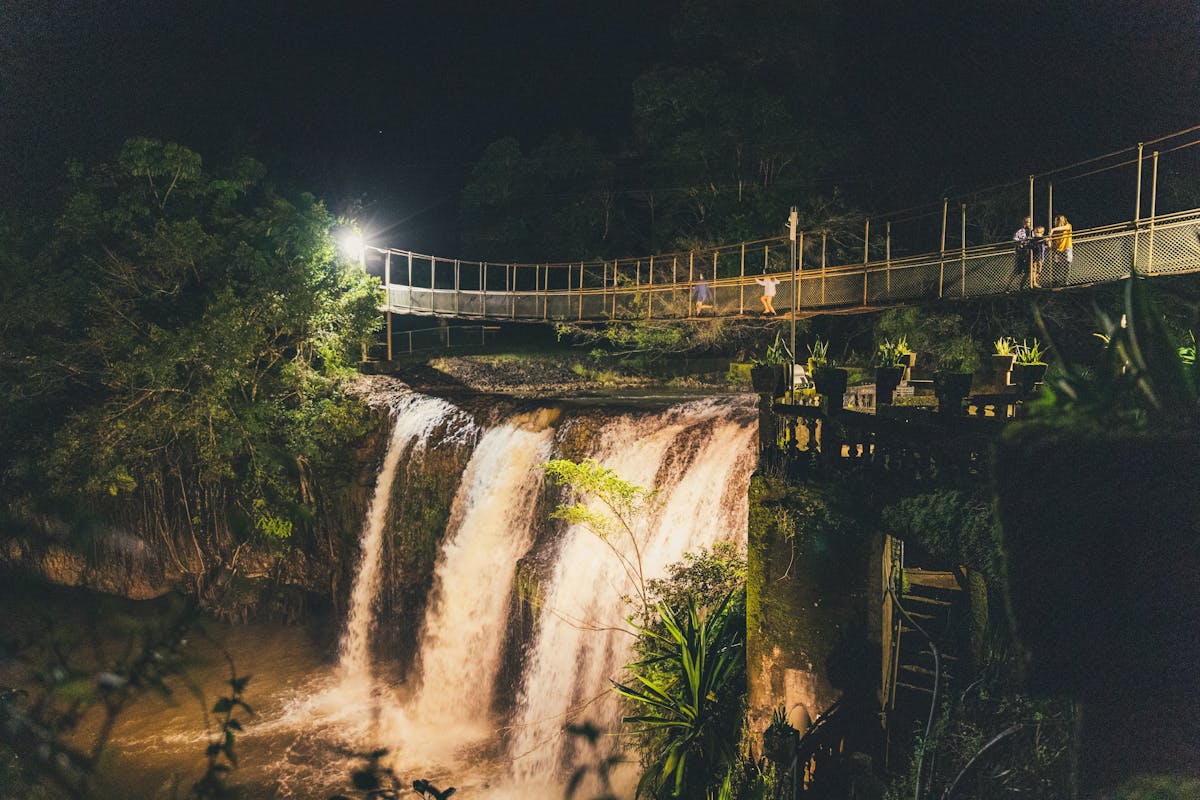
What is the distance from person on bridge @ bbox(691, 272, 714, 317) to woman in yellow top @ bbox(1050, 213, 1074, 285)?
302 inches

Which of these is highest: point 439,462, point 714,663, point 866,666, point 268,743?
point 439,462

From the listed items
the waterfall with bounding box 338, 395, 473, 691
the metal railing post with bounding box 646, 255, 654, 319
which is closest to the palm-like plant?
the waterfall with bounding box 338, 395, 473, 691

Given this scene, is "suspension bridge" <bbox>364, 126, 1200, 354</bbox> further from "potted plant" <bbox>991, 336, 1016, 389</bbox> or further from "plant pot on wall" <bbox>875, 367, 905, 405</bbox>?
"potted plant" <bbox>991, 336, 1016, 389</bbox>

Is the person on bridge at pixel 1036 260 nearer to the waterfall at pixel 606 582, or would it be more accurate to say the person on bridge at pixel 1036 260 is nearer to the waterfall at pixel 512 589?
the waterfall at pixel 512 589

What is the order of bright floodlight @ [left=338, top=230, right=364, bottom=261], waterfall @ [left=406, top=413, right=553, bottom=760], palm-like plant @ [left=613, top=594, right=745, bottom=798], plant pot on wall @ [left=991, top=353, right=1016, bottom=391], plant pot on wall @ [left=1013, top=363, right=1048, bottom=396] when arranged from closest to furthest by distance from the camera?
palm-like plant @ [left=613, top=594, right=745, bottom=798] → plant pot on wall @ [left=1013, top=363, right=1048, bottom=396] → plant pot on wall @ [left=991, top=353, right=1016, bottom=391] → waterfall @ [left=406, top=413, right=553, bottom=760] → bright floodlight @ [left=338, top=230, right=364, bottom=261]

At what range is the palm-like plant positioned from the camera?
7676 millimetres

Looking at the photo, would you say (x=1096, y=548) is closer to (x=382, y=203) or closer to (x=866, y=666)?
(x=866, y=666)

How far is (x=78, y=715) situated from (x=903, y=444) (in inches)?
579

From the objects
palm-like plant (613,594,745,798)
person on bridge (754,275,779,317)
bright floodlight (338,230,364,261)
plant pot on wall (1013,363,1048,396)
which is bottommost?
palm-like plant (613,594,745,798)

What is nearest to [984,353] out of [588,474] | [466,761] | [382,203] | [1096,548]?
[588,474]

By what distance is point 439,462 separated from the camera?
14758mm

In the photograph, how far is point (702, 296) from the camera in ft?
61.6

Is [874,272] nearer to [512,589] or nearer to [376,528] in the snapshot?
[512,589]

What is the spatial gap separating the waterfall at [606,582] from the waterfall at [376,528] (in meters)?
4.79
